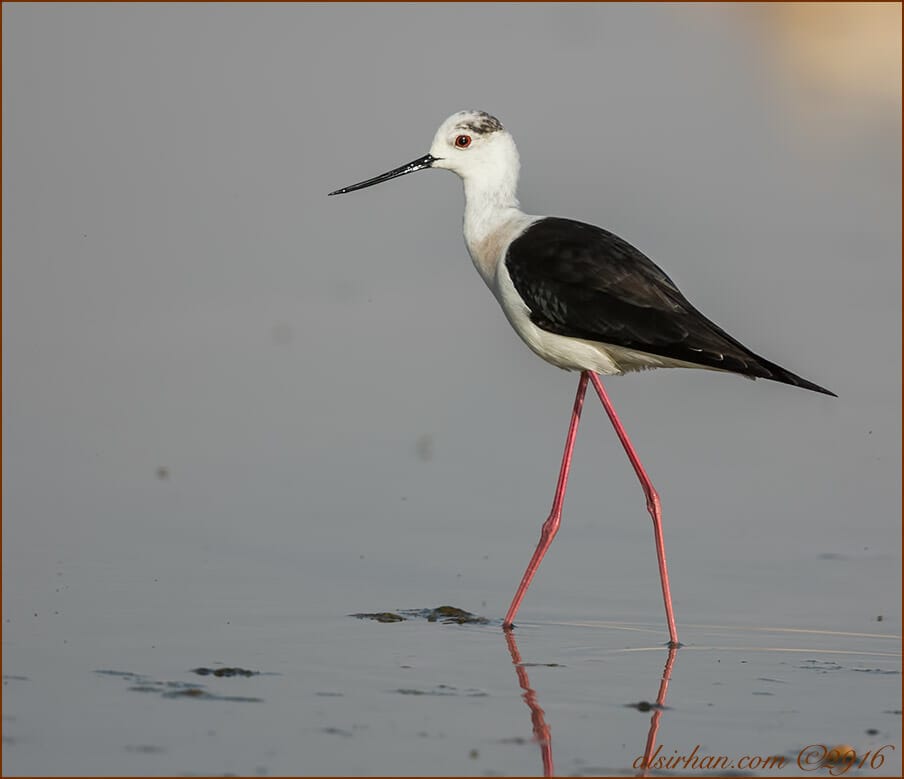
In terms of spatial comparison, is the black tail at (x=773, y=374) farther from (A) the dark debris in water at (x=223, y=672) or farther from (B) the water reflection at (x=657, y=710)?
(A) the dark debris in water at (x=223, y=672)

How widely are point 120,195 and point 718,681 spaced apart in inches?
226

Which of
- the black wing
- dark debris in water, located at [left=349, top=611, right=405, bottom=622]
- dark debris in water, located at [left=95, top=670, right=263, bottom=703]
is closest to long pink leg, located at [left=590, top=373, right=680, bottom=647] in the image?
the black wing

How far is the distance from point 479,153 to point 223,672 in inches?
92.4

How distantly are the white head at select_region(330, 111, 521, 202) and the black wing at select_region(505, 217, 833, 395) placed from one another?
0.44 m

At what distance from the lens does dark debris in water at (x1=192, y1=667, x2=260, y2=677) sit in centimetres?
427

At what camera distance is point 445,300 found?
28.5 feet

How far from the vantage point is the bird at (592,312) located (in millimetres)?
5168

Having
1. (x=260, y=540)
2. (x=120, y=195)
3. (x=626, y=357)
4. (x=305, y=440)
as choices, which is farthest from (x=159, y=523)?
(x=120, y=195)

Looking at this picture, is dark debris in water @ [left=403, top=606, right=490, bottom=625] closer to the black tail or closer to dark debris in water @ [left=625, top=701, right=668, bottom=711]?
dark debris in water @ [left=625, top=701, right=668, bottom=711]

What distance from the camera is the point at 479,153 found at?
599 cm

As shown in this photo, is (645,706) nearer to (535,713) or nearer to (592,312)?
(535,713)

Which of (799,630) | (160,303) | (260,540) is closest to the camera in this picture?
(799,630)

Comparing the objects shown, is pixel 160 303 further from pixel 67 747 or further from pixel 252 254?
pixel 67 747

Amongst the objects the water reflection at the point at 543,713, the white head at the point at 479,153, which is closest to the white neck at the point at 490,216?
the white head at the point at 479,153
